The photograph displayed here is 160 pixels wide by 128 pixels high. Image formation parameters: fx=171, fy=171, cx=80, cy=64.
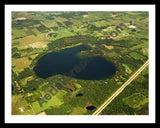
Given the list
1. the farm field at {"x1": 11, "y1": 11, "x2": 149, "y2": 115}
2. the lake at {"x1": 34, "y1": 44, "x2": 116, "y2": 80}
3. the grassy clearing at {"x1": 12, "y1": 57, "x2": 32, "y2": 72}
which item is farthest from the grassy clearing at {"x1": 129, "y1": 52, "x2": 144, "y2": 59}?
the grassy clearing at {"x1": 12, "y1": 57, "x2": 32, "y2": 72}

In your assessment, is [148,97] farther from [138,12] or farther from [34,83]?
[138,12]

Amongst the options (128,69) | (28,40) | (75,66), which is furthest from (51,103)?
(28,40)

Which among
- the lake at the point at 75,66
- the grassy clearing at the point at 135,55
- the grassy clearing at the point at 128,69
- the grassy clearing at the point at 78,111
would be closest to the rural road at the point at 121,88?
the grassy clearing at the point at 128,69

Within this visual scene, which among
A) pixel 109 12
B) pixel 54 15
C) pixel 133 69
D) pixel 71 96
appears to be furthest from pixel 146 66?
pixel 54 15

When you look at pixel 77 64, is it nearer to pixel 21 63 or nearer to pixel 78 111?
pixel 21 63

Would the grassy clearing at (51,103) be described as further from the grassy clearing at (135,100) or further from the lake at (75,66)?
the grassy clearing at (135,100)

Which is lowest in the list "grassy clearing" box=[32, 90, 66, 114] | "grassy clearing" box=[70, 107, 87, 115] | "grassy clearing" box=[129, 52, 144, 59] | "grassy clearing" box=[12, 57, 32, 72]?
"grassy clearing" box=[70, 107, 87, 115]

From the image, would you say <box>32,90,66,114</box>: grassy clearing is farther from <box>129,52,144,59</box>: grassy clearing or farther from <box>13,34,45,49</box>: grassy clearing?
<box>13,34,45,49</box>: grassy clearing

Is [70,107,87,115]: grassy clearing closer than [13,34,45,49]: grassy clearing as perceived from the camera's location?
Yes
